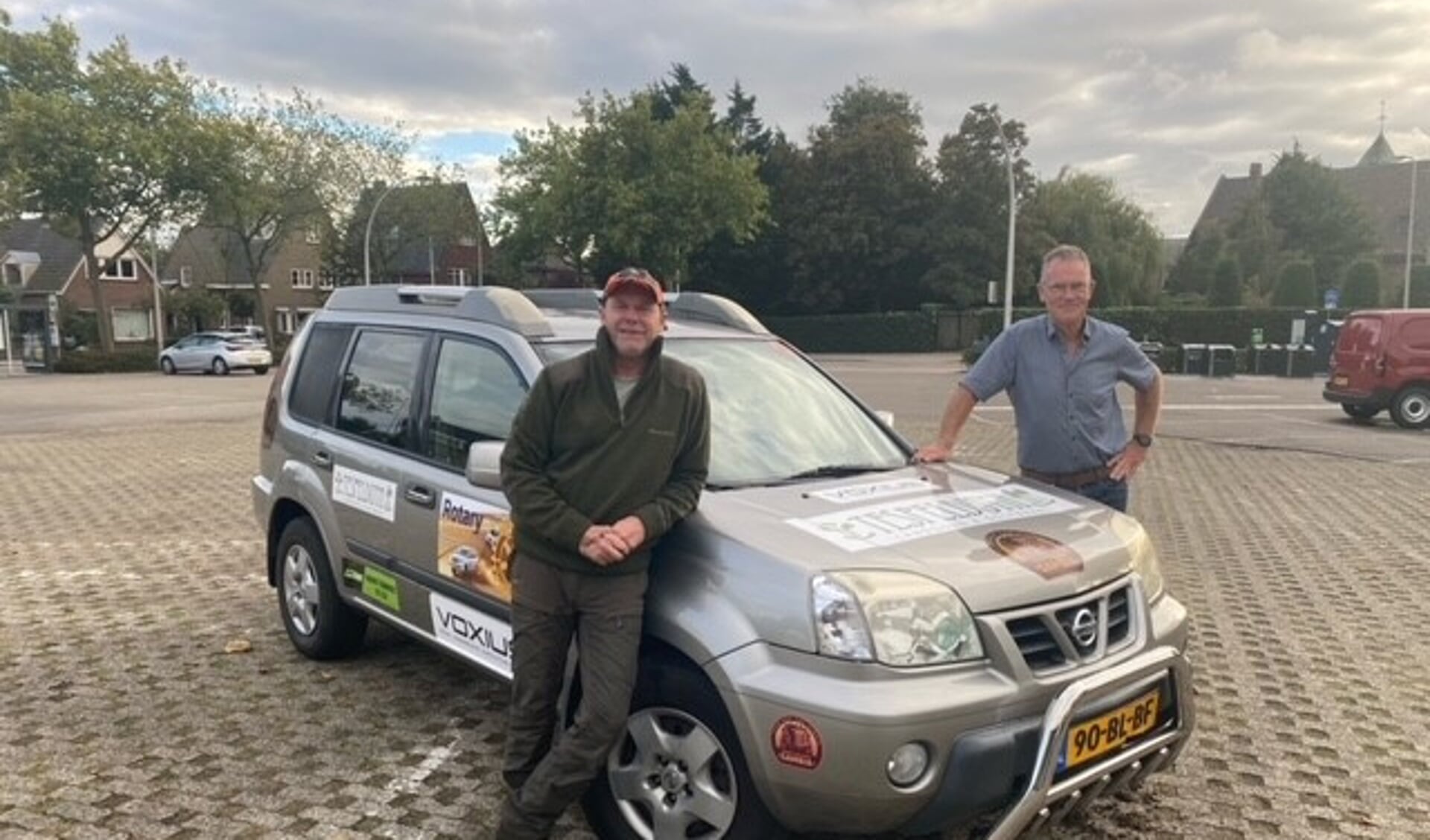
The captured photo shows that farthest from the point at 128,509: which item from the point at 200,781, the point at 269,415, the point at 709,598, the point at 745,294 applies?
the point at 745,294

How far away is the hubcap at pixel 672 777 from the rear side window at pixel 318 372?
8.21 feet

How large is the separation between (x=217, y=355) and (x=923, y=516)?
117 feet

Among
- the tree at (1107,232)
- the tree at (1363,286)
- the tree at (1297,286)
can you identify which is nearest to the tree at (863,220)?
the tree at (1107,232)

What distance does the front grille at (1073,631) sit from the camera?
8.95 feet

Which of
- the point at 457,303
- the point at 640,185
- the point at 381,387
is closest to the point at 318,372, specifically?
the point at 381,387

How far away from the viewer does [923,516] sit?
310 cm

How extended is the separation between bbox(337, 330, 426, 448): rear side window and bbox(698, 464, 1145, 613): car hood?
5.32 feet

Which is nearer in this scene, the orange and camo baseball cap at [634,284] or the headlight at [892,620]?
the headlight at [892,620]

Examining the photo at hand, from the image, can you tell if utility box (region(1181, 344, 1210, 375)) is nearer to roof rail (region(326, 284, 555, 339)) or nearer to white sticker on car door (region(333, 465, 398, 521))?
roof rail (region(326, 284, 555, 339))

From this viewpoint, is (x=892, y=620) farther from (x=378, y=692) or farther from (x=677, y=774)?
(x=378, y=692)

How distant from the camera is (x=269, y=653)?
16.5 ft

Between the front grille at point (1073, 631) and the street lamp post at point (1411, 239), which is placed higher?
the street lamp post at point (1411, 239)

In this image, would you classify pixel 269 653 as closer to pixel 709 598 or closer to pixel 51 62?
pixel 709 598

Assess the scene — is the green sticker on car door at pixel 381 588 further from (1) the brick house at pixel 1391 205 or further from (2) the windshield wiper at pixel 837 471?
(1) the brick house at pixel 1391 205
